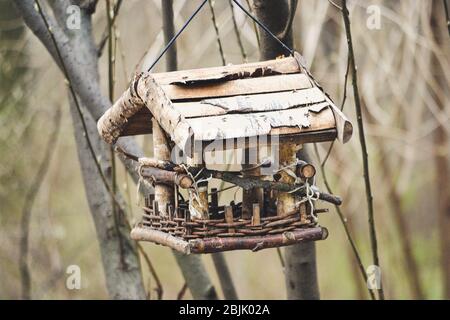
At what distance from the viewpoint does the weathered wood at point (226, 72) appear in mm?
1615

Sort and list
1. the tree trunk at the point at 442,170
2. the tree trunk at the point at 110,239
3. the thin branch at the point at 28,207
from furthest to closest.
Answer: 1. the tree trunk at the point at 442,170
2. the thin branch at the point at 28,207
3. the tree trunk at the point at 110,239

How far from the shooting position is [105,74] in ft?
13.2

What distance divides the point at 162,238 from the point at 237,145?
28cm

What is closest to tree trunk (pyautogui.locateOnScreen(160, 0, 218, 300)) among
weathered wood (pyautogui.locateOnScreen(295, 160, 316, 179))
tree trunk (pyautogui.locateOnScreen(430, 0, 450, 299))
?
weathered wood (pyautogui.locateOnScreen(295, 160, 316, 179))

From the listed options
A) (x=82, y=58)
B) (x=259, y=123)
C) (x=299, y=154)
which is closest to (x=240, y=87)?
(x=259, y=123)

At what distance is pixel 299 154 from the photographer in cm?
223

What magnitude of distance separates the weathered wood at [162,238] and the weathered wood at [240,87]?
31 cm

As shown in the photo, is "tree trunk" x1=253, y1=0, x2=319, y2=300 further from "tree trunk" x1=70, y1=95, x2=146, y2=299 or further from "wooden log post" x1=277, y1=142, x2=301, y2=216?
"tree trunk" x1=70, y1=95, x2=146, y2=299

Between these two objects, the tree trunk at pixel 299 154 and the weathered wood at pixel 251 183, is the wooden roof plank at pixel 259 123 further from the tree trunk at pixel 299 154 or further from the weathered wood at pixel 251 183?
the tree trunk at pixel 299 154

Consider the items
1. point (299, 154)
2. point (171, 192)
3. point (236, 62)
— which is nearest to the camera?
point (171, 192)

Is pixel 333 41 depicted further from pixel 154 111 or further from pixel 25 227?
pixel 154 111

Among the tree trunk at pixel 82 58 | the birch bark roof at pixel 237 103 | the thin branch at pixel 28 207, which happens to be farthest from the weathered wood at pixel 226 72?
the thin branch at pixel 28 207

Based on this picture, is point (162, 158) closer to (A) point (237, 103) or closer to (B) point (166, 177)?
(B) point (166, 177)
